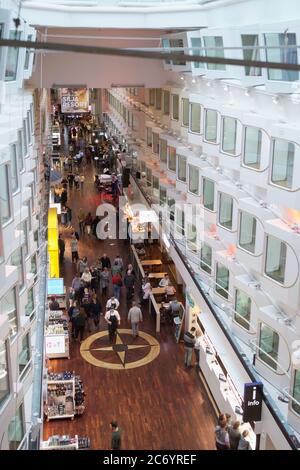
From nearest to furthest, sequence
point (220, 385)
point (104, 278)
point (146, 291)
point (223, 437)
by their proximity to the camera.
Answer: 1. point (223, 437)
2. point (220, 385)
3. point (146, 291)
4. point (104, 278)

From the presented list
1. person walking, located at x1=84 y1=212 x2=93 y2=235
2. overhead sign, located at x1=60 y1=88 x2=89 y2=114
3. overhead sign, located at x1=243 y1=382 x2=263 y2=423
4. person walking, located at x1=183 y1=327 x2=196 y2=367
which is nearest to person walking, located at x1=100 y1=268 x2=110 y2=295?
person walking, located at x1=183 y1=327 x2=196 y2=367

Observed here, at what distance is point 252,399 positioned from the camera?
9.68 meters

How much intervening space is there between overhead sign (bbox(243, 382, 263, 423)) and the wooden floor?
2.28 metres

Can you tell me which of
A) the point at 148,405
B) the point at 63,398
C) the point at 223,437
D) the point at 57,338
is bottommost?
the point at 148,405

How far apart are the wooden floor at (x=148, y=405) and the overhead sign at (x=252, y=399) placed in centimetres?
228

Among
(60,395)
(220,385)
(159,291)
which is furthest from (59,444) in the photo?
(159,291)

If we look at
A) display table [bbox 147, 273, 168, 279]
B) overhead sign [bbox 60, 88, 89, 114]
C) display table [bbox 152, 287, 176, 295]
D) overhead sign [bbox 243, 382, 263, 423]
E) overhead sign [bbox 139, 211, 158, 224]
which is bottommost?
display table [bbox 152, 287, 176, 295]

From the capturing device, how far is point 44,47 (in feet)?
10.5

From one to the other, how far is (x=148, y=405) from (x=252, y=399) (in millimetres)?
4030

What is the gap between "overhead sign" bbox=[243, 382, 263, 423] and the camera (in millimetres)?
9641

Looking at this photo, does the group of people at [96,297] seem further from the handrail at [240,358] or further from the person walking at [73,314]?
the handrail at [240,358]

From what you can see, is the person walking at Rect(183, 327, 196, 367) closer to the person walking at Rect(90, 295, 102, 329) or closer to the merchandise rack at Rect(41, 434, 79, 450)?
the person walking at Rect(90, 295, 102, 329)

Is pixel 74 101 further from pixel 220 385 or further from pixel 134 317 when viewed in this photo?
pixel 220 385

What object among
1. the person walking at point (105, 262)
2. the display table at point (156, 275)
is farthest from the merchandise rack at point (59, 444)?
the person walking at point (105, 262)
